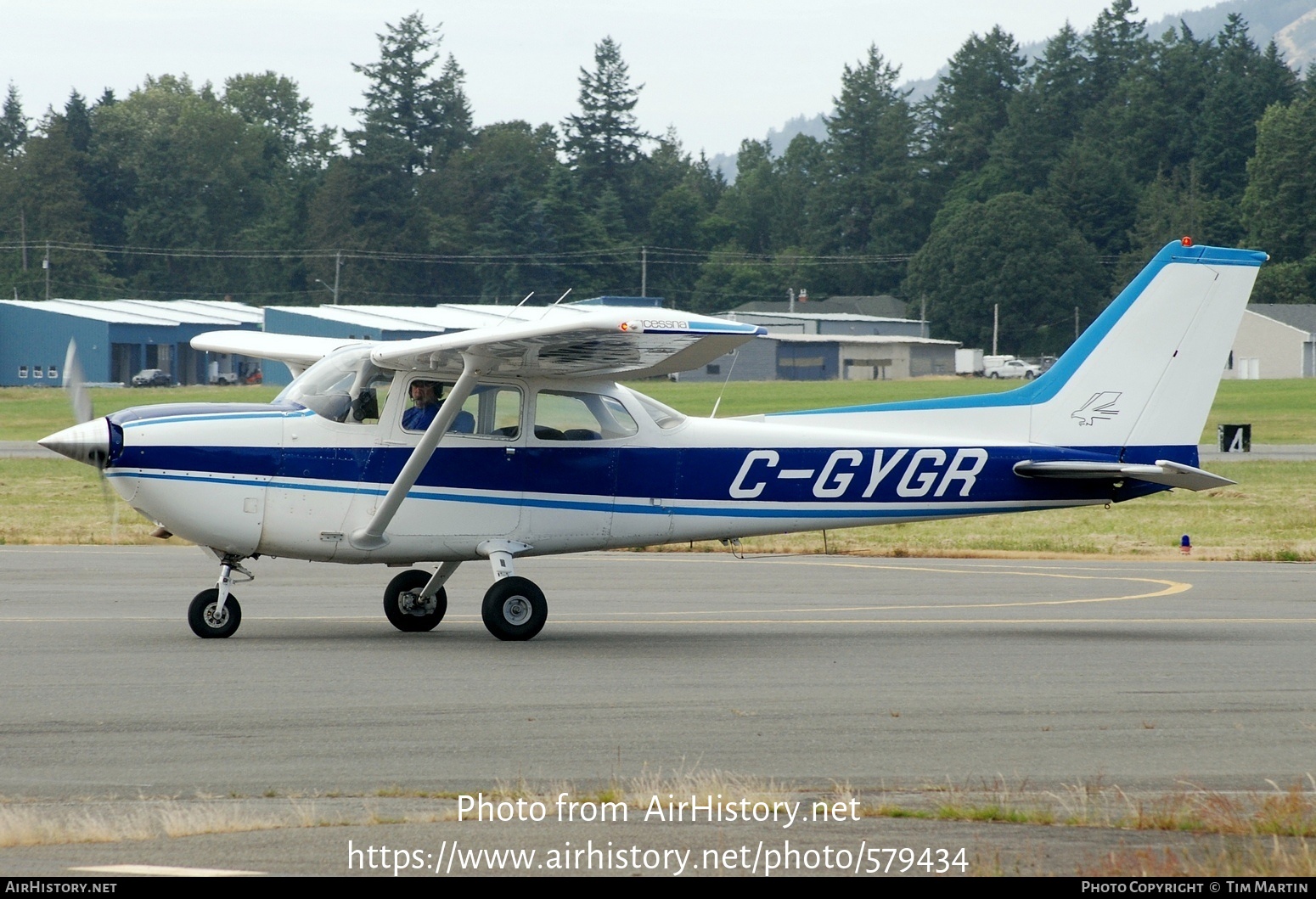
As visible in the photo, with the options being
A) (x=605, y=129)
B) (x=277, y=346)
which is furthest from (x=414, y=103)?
(x=277, y=346)

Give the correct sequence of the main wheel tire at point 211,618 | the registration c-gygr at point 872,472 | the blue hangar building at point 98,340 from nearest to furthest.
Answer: the main wheel tire at point 211,618 → the registration c-gygr at point 872,472 → the blue hangar building at point 98,340

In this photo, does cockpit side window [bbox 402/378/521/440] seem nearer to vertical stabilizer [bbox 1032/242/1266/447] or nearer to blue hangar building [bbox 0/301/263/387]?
vertical stabilizer [bbox 1032/242/1266/447]

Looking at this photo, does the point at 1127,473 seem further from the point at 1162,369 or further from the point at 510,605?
the point at 510,605

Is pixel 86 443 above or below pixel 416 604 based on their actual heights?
above

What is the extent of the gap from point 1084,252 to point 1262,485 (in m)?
77.5

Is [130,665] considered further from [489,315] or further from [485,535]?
[489,315]

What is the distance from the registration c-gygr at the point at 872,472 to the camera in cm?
1277

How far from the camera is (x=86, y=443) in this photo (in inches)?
437

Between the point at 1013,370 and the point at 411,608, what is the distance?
82338 millimetres

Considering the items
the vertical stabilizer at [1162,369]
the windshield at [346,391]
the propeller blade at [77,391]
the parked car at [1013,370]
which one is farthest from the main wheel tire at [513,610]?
the parked car at [1013,370]

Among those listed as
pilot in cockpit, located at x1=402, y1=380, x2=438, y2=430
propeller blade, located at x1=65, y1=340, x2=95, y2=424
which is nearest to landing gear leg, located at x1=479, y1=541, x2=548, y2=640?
pilot in cockpit, located at x1=402, y1=380, x2=438, y2=430

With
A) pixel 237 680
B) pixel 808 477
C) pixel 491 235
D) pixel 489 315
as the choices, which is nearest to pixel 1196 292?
pixel 808 477

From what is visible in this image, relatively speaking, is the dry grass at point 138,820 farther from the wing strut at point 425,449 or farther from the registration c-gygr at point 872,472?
the registration c-gygr at point 872,472

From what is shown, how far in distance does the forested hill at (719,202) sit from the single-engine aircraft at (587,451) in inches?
3568
